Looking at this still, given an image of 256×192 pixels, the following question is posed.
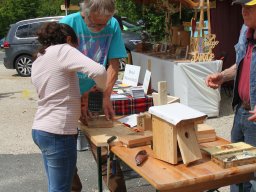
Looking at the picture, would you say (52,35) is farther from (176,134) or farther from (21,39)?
(21,39)

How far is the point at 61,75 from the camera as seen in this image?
228 cm

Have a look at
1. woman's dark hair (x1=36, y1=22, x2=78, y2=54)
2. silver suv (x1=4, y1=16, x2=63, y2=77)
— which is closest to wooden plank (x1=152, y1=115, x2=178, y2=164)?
woman's dark hair (x1=36, y1=22, x2=78, y2=54)

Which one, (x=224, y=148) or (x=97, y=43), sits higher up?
(x=97, y=43)

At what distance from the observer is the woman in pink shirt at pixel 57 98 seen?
7.46 feet

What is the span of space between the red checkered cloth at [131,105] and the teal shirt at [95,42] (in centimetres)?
138

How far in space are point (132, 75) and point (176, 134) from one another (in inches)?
132

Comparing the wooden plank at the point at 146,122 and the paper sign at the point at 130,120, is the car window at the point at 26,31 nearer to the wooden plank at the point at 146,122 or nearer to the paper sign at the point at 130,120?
the paper sign at the point at 130,120

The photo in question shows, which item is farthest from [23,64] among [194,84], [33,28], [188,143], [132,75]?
[188,143]

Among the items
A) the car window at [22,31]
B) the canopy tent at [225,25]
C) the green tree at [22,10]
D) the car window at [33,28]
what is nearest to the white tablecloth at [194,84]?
the canopy tent at [225,25]

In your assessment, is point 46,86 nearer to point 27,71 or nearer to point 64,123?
point 64,123

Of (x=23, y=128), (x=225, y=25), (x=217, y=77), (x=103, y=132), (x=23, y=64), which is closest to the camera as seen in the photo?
(x=103, y=132)

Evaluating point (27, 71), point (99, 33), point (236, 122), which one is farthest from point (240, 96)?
point (27, 71)

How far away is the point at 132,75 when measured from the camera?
17.5 feet

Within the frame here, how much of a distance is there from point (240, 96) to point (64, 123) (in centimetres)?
108
